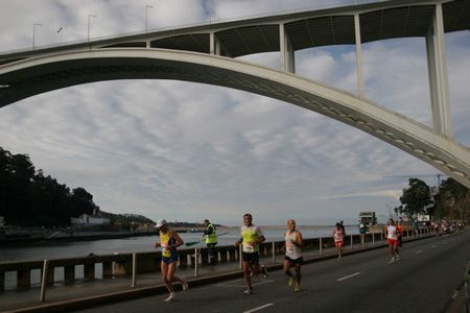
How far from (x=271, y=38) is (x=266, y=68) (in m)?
5.81

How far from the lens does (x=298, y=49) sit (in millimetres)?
35719

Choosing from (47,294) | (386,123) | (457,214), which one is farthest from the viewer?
(457,214)

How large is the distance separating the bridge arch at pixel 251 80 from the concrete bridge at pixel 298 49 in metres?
0.06

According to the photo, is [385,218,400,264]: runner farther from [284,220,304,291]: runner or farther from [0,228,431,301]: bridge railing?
[284,220,304,291]: runner

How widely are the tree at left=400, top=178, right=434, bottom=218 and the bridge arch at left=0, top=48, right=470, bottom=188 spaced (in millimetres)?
144336

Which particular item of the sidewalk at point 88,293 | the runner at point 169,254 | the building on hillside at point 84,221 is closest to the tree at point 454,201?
the building on hillside at point 84,221

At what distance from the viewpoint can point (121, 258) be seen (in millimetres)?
16625

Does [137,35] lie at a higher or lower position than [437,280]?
higher

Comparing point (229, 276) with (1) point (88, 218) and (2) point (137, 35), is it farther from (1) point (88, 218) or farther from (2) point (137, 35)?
(1) point (88, 218)

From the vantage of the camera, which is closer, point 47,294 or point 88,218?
point 47,294

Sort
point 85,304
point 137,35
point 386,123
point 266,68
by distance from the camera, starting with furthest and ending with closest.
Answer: point 137,35
point 266,68
point 386,123
point 85,304

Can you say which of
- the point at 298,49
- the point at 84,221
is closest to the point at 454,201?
the point at 84,221

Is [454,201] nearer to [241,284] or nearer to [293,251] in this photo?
[241,284]

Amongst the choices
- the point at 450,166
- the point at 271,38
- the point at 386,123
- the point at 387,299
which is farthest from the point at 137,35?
the point at 387,299
